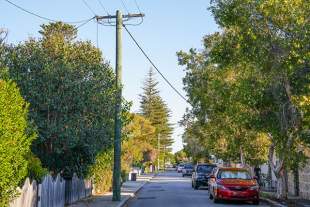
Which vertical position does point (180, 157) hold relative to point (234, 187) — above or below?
above

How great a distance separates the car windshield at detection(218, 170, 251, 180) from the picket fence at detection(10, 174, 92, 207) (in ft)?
20.3

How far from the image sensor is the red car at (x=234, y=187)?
76.4 feet

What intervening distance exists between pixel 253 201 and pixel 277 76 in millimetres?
6000

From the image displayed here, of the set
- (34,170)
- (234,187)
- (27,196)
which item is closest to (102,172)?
(234,187)

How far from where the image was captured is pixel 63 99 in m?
19.3

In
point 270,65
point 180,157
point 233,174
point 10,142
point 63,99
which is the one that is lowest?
point 233,174

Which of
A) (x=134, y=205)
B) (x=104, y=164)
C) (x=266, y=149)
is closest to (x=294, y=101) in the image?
(x=134, y=205)

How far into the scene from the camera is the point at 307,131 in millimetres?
21094

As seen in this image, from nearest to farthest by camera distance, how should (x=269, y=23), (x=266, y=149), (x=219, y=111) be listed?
1. (x=269, y=23)
2. (x=219, y=111)
3. (x=266, y=149)

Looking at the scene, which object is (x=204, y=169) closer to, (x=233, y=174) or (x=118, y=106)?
(x=233, y=174)

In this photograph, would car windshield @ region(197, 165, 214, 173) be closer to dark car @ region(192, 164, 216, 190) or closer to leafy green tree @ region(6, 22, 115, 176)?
dark car @ region(192, 164, 216, 190)

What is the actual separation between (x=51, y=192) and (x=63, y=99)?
11.8 feet

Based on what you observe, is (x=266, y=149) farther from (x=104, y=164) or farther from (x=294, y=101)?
(x=294, y=101)

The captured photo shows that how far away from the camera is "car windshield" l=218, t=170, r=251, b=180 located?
966 inches
